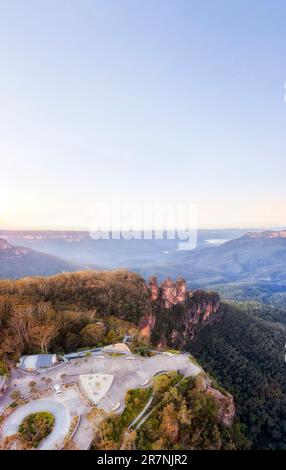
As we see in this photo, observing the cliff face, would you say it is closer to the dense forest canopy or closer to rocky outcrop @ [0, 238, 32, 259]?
the dense forest canopy

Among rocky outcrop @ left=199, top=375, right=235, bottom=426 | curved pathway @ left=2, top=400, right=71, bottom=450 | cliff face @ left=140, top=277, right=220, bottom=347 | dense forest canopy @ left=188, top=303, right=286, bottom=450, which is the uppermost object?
curved pathway @ left=2, top=400, right=71, bottom=450

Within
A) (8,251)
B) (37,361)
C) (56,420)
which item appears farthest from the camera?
(8,251)

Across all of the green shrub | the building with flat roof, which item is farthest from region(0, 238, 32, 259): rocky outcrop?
the green shrub

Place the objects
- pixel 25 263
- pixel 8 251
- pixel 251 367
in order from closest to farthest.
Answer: pixel 251 367 → pixel 25 263 → pixel 8 251

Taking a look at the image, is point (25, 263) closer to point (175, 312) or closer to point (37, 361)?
point (175, 312)

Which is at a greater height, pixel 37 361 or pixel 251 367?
pixel 37 361

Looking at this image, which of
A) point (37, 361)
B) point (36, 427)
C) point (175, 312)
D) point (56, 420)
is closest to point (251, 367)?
point (175, 312)
